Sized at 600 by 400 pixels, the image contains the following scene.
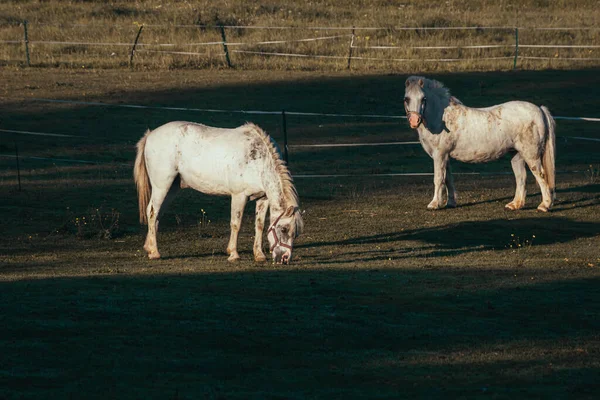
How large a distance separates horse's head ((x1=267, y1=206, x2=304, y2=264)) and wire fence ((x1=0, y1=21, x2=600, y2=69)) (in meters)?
26.3

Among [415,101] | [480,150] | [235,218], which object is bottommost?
[235,218]

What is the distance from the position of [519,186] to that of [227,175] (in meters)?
7.24

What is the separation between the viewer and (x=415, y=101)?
59.2 ft

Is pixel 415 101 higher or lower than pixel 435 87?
lower

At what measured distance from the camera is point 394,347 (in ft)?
28.9

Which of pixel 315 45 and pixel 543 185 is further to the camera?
pixel 315 45

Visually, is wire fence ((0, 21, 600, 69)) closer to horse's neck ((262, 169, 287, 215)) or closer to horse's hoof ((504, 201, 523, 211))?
horse's hoof ((504, 201, 523, 211))

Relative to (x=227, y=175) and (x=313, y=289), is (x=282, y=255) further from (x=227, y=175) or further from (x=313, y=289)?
(x=313, y=289)

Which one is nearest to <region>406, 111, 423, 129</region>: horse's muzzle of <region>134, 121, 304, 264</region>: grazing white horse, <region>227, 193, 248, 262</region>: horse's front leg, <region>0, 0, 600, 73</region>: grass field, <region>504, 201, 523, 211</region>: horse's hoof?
<region>504, 201, 523, 211</region>: horse's hoof

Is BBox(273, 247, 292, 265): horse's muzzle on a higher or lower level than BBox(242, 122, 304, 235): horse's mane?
lower

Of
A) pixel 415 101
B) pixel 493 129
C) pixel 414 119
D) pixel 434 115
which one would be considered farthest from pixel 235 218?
pixel 493 129

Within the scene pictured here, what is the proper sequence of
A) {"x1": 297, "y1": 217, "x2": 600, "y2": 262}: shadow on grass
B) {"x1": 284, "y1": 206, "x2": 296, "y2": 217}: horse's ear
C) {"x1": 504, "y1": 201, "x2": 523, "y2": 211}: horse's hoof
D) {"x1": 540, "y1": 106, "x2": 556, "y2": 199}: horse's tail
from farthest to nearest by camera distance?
{"x1": 504, "y1": 201, "x2": 523, "y2": 211}: horse's hoof → {"x1": 540, "y1": 106, "x2": 556, "y2": 199}: horse's tail → {"x1": 297, "y1": 217, "x2": 600, "y2": 262}: shadow on grass → {"x1": 284, "y1": 206, "x2": 296, "y2": 217}: horse's ear

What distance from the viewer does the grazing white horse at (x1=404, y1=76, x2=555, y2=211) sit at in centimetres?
1816

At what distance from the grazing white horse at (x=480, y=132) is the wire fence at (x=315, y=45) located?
66.3 ft
